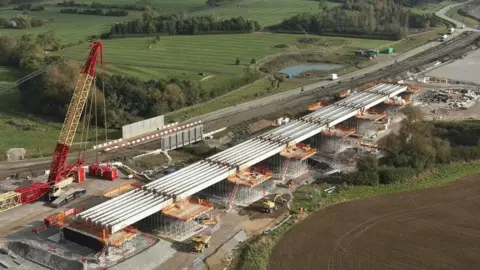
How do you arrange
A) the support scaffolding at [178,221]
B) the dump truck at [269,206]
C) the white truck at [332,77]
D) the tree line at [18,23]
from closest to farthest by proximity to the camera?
the support scaffolding at [178,221] < the dump truck at [269,206] < the white truck at [332,77] < the tree line at [18,23]

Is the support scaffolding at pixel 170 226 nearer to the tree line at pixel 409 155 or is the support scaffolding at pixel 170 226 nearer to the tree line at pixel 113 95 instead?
the tree line at pixel 409 155

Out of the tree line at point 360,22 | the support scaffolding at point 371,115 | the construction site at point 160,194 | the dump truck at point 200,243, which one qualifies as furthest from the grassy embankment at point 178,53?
the dump truck at point 200,243

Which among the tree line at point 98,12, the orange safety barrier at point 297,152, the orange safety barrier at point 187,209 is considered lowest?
the orange safety barrier at point 187,209

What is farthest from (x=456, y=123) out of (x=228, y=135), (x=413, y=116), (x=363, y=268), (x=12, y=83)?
(x=12, y=83)

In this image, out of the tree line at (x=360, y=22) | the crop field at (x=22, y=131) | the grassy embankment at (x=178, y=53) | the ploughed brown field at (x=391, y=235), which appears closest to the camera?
the ploughed brown field at (x=391, y=235)

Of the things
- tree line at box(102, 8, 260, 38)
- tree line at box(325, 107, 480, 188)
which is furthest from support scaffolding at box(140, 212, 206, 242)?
tree line at box(102, 8, 260, 38)

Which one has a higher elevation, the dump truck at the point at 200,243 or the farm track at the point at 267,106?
the farm track at the point at 267,106

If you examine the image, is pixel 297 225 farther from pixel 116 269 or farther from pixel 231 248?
pixel 116 269

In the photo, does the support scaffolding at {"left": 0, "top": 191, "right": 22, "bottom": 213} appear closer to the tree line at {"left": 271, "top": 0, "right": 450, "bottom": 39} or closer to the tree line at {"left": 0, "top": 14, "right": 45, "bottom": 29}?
the tree line at {"left": 0, "top": 14, "right": 45, "bottom": 29}
